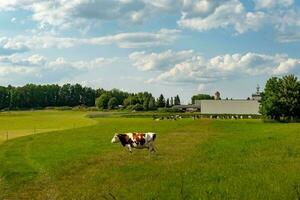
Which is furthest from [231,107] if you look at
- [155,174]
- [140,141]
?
[155,174]

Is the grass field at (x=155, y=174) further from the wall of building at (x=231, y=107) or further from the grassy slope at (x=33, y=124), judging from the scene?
the wall of building at (x=231, y=107)

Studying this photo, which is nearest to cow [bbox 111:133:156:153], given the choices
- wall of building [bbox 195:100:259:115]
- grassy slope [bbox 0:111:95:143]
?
grassy slope [bbox 0:111:95:143]

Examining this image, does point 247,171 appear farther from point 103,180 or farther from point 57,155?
point 57,155

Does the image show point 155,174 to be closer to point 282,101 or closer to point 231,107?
point 282,101

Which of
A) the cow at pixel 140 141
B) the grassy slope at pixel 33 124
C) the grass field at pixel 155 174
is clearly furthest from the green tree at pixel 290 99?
the cow at pixel 140 141

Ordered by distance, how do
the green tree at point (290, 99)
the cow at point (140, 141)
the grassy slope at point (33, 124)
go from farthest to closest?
the green tree at point (290, 99) < the grassy slope at point (33, 124) < the cow at point (140, 141)

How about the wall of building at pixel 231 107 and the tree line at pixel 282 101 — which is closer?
the tree line at pixel 282 101

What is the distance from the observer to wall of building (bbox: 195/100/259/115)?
181 meters

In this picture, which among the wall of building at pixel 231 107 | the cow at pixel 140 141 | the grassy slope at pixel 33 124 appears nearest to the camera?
the cow at pixel 140 141

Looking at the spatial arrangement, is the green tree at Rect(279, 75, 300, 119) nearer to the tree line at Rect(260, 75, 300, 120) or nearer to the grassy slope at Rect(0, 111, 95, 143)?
the tree line at Rect(260, 75, 300, 120)

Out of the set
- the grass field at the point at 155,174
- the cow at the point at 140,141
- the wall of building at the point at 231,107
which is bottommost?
the grass field at the point at 155,174

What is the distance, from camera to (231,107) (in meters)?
185

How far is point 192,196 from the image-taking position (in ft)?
54.7

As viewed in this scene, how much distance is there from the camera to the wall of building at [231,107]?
7121 inches
